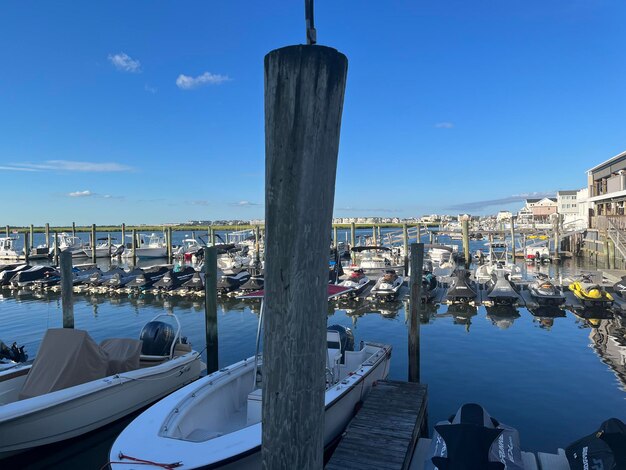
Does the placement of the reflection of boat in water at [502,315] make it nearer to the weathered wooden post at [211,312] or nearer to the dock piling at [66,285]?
the weathered wooden post at [211,312]

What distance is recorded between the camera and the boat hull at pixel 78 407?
332 inches

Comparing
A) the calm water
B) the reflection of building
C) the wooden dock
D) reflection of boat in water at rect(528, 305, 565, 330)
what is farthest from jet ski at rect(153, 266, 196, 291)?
the reflection of building

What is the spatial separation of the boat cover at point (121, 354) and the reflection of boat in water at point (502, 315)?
50.8 feet

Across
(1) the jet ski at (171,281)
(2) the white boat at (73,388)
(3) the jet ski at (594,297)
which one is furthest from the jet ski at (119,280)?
(3) the jet ski at (594,297)

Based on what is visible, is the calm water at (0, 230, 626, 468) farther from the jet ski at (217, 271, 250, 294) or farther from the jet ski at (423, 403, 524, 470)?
the jet ski at (423, 403, 524, 470)

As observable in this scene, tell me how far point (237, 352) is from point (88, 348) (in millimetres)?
6830

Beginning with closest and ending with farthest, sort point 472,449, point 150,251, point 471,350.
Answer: point 472,449 < point 471,350 < point 150,251

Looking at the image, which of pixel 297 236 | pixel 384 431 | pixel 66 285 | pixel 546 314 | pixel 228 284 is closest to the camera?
pixel 297 236

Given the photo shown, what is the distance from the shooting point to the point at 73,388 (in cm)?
932

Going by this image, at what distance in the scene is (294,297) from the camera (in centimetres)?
219

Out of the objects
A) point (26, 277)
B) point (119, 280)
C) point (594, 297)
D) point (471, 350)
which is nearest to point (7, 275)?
point (26, 277)

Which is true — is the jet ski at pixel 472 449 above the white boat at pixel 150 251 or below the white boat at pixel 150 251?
below

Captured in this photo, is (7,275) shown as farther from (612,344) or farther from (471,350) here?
(612,344)

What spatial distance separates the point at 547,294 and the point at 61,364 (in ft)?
74.5
